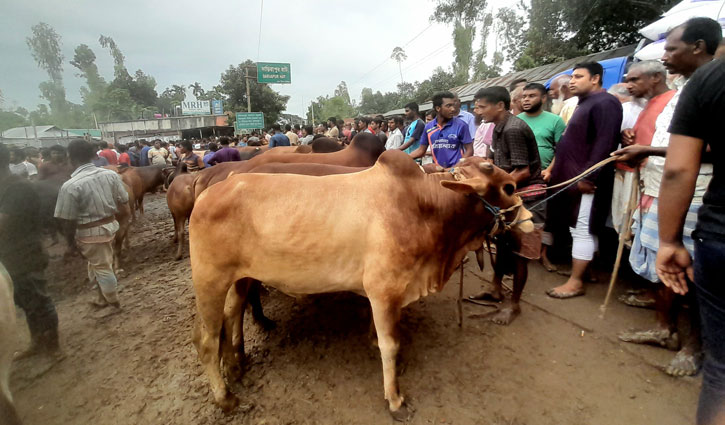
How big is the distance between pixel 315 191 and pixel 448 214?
3.38 feet

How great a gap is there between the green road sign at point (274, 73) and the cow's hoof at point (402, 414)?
31319 mm

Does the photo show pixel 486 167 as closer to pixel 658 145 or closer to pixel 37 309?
pixel 658 145

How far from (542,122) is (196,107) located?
4975 cm

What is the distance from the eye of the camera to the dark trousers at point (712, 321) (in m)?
1.34

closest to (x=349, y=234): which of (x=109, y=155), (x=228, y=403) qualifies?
(x=228, y=403)

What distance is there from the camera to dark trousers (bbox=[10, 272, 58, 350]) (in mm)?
3330

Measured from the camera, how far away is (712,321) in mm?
1395

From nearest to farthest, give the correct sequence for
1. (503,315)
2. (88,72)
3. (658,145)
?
1. (658,145)
2. (503,315)
3. (88,72)

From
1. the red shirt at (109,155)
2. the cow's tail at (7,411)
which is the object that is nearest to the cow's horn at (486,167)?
the cow's tail at (7,411)

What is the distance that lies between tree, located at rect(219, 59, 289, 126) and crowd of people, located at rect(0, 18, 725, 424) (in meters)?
36.0

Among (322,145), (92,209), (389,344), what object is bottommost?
(389,344)

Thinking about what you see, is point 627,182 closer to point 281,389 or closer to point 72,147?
point 281,389

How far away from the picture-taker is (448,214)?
2615 millimetres

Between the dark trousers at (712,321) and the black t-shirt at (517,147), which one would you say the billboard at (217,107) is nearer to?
the black t-shirt at (517,147)
